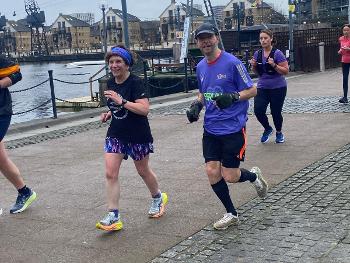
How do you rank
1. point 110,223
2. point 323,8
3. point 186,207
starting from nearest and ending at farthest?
1. point 110,223
2. point 186,207
3. point 323,8

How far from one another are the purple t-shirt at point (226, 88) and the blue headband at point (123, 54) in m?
0.70

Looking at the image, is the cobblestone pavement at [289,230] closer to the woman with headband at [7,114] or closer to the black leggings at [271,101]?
the black leggings at [271,101]

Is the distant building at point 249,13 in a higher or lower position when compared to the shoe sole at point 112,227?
higher

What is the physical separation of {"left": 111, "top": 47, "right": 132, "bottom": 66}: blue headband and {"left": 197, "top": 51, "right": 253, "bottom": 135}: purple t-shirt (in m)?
0.70

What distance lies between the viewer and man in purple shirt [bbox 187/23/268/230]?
4.94m

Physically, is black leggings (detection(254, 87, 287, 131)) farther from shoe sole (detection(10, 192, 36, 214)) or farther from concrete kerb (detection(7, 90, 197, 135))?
concrete kerb (detection(7, 90, 197, 135))

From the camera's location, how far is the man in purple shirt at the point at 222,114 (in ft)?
16.2

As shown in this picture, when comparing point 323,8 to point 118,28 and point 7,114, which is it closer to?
point 118,28

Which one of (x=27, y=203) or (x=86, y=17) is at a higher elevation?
(x=86, y=17)

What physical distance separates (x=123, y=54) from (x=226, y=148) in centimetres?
121

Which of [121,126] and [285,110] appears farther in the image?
[285,110]

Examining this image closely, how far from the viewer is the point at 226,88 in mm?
4984

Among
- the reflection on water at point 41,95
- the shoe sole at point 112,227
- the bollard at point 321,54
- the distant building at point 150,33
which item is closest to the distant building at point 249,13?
the distant building at point 150,33

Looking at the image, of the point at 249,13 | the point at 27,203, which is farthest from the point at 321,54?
the point at 249,13
